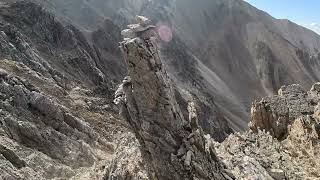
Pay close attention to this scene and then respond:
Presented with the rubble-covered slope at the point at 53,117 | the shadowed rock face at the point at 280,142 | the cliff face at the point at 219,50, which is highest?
the cliff face at the point at 219,50

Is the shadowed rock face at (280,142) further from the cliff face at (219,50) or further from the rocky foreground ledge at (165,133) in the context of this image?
the cliff face at (219,50)

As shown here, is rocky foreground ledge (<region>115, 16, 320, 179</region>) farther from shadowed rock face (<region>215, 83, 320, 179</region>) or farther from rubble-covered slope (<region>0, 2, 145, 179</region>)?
rubble-covered slope (<region>0, 2, 145, 179</region>)

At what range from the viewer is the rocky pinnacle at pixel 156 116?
20.6m

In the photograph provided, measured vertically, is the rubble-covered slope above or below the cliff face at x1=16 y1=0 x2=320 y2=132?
below

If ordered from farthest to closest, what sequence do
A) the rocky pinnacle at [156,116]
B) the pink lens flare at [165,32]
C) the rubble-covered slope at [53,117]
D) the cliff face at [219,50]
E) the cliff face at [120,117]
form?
1. the pink lens flare at [165,32]
2. the cliff face at [219,50]
3. the rubble-covered slope at [53,117]
4. the cliff face at [120,117]
5. the rocky pinnacle at [156,116]

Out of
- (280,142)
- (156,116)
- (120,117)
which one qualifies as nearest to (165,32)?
(120,117)

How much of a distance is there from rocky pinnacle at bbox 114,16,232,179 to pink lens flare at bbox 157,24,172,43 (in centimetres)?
14069

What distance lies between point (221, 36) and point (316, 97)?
161782 mm

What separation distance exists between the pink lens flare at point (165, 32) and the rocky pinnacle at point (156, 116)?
140685 mm

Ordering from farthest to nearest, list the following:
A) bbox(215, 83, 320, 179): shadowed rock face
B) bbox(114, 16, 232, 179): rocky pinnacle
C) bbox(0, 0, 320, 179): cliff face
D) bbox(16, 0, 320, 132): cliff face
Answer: bbox(16, 0, 320, 132): cliff face < bbox(215, 83, 320, 179): shadowed rock face < bbox(0, 0, 320, 179): cliff face < bbox(114, 16, 232, 179): rocky pinnacle

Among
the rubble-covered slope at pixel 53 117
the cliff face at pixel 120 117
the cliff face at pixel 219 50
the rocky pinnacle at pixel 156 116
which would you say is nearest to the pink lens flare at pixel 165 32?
the cliff face at pixel 219 50

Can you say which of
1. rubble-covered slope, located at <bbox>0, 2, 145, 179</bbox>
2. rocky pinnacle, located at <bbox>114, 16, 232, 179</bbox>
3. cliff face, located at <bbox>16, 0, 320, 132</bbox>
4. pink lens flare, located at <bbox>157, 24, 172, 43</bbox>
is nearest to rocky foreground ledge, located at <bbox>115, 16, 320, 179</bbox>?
rocky pinnacle, located at <bbox>114, 16, 232, 179</bbox>

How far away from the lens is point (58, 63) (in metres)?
80.8

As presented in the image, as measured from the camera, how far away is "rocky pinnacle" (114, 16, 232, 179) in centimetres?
2061
